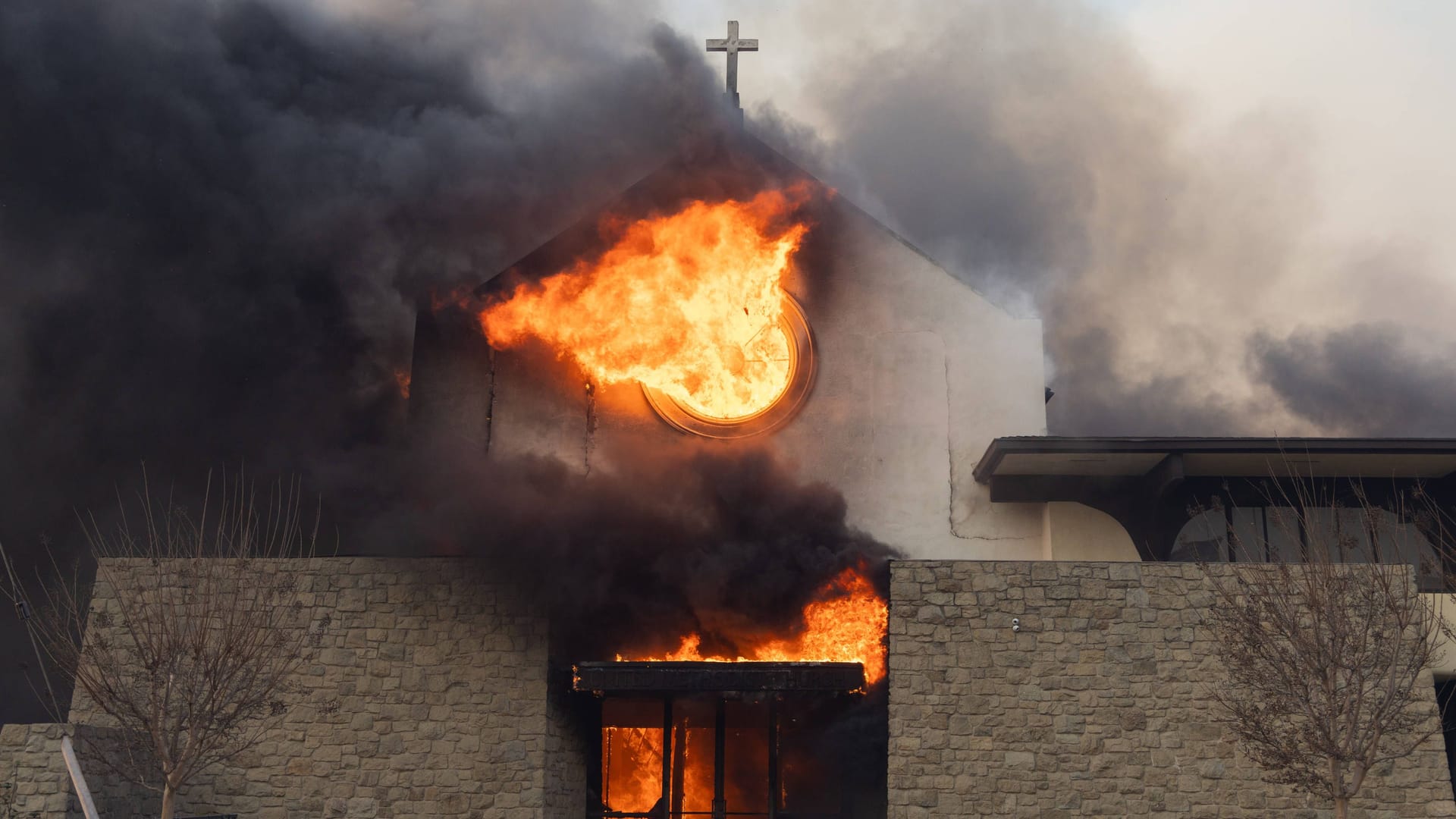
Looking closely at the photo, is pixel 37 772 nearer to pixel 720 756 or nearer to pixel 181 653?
pixel 181 653

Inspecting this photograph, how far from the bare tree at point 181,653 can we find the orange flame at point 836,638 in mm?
4521

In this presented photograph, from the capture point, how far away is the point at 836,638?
16.0 m

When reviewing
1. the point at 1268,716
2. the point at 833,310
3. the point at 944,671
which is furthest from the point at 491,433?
the point at 1268,716

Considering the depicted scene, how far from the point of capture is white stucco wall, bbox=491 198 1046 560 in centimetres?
1864

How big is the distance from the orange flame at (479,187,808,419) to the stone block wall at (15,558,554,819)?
4.94 metres

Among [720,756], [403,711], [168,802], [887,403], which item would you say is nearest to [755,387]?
[887,403]

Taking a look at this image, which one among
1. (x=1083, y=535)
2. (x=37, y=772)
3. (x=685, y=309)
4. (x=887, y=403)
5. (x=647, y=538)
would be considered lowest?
(x=37, y=772)

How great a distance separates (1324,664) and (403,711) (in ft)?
35.3

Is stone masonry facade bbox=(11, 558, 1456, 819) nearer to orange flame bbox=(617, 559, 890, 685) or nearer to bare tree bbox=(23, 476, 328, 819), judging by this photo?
bare tree bbox=(23, 476, 328, 819)

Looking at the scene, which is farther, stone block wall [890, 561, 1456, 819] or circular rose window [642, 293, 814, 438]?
circular rose window [642, 293, 814, 438]

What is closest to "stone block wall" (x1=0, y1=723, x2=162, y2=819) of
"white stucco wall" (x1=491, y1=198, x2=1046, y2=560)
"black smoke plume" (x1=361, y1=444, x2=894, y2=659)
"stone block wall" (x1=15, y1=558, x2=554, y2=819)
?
"stone block wall" (x1=15, y1=558, x2=554, y2=819)

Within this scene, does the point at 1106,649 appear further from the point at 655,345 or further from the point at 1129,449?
the point at 655,345

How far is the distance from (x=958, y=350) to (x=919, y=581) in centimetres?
585

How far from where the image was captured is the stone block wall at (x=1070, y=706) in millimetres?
13555
